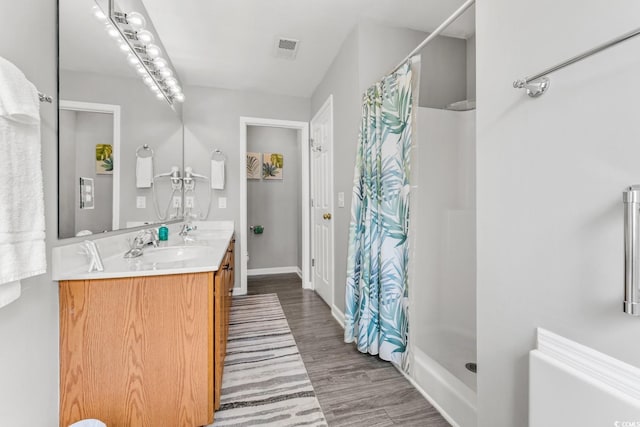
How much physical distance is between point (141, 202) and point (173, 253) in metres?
0.59

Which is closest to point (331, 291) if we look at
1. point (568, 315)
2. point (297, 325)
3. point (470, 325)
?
point (297, 325)

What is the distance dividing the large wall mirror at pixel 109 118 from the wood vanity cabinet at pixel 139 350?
371mm

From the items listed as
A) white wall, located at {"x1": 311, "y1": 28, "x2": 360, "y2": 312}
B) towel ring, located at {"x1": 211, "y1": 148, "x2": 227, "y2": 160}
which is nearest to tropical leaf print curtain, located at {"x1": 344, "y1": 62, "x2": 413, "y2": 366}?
white wall, located at {"x1": 311, "y1": 28, "x2": 360, "y2": 312}

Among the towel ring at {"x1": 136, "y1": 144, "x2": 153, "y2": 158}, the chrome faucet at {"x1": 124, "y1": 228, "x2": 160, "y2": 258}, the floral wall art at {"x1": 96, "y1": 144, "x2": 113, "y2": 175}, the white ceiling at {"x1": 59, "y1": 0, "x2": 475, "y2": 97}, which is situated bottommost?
the chrome faucet at {"x1": 124, "y1": 228, "x2": 160, "y2": 258}

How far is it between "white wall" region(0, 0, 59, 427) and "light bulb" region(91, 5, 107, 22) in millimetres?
385

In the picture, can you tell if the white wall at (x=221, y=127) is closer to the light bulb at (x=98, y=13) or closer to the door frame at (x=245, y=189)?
the door frame at (x=245, y=189)

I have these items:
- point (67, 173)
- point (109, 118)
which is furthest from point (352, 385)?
point (109, 118)

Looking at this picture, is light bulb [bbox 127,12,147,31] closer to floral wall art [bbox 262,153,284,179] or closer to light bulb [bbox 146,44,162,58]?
light bulb [bbox 146,44,162,58]

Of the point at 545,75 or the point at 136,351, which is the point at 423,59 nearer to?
the point at 545,75

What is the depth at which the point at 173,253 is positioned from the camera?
191 cm

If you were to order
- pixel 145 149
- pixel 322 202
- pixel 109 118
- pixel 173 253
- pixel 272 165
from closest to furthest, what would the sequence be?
pixel 109 118
pixel 173 253
pixel 145 149
pixel 322 202
pixel 272 165

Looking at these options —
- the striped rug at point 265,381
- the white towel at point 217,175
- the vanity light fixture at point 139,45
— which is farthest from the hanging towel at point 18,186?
the white towel at point 217,175

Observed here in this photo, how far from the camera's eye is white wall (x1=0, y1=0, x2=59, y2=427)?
0.91 m

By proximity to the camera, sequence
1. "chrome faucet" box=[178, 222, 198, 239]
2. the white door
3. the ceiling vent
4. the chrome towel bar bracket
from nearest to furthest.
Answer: the chrome towel bar bracket
the ceiling vent
"chrome faucet" box=[178, 222, 198, 239]
the white door
